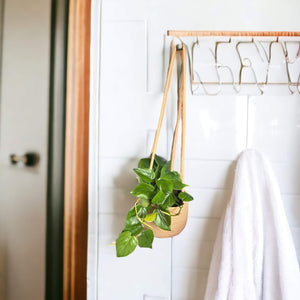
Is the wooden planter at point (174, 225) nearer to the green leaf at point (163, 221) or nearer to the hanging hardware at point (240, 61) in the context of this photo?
the green leaf at point (163, 221)

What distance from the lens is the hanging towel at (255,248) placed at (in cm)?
59

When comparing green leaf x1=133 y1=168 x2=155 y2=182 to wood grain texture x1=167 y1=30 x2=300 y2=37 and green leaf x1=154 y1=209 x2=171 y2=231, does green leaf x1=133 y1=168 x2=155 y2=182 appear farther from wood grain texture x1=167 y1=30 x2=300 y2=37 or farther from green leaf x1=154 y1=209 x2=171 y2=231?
wood grain texture x1=167 y1=30 x2=300 y2=37

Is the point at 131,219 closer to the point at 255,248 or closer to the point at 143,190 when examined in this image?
the point at 143,190

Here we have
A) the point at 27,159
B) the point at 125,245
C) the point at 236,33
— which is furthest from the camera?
the point at 27,159

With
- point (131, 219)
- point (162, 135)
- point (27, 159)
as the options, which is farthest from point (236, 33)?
point (27, 159)

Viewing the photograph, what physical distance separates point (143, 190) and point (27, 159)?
1.53 feet

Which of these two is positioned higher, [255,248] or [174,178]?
[174,178]

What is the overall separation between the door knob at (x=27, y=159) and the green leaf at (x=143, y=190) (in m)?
0.41

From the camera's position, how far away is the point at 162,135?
2.38 ft

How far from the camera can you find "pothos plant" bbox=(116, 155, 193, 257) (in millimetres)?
550

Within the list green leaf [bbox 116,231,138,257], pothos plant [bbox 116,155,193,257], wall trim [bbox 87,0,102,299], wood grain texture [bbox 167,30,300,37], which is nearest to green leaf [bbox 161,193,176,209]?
pothos plant [bbox 116,155,193,257]

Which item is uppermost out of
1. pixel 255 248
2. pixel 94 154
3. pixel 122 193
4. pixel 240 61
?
pixel 240 61

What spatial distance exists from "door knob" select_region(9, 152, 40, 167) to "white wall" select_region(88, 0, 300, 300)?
0.67 feet

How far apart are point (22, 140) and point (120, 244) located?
1.67ft
